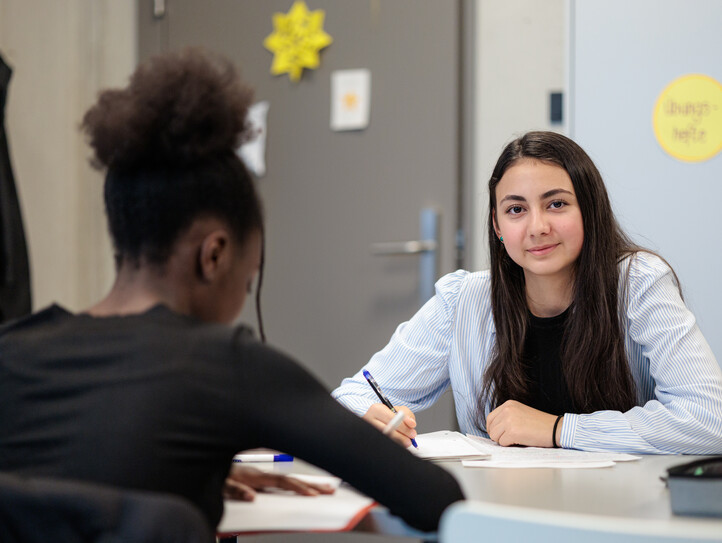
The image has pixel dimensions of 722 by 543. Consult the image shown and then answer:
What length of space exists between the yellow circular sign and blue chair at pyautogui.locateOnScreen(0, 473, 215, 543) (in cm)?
193

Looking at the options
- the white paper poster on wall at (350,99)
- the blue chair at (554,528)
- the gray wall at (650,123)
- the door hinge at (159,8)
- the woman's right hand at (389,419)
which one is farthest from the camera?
the door hinge at (159,8)

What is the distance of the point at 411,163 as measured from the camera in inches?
113

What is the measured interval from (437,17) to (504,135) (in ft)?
1.53

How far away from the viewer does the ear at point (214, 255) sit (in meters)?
0.92

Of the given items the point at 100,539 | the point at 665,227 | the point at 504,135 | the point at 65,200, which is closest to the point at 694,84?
the point at 665,227

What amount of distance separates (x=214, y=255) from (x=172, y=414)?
0.19 metres

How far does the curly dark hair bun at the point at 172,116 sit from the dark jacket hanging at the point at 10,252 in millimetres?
2063

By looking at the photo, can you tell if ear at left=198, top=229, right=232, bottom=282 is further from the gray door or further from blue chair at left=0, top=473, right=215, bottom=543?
the gray door

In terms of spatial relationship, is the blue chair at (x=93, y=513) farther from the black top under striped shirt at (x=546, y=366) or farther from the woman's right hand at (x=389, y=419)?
the black top under striped shirt at (x=546, y=366)

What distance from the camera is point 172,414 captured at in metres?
0.82

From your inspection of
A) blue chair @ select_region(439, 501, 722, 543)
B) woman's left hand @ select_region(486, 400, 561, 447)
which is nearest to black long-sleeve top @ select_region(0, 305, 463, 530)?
blue chair @ select_region(439, 501, 722, 543)

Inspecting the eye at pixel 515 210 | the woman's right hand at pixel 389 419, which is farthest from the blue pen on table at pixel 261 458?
the eye at pixel 515 210

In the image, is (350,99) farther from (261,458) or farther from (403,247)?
(261,458)

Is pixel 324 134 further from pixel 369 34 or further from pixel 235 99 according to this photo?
pixel 235 99
